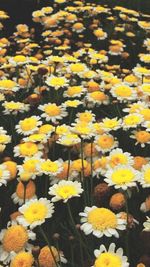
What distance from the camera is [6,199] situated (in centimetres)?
224

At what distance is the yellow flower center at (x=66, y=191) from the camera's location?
5.90ft

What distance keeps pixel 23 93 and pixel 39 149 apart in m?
1.03

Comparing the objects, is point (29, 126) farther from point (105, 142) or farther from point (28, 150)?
point (105, 142)

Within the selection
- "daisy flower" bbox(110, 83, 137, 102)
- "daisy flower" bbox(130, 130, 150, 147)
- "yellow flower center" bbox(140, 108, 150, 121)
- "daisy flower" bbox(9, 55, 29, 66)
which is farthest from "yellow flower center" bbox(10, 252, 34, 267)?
"daisy flower" bbox(9, 55, 29, 66)

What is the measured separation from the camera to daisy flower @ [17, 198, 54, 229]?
5.68 ft

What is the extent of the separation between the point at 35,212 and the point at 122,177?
339mm

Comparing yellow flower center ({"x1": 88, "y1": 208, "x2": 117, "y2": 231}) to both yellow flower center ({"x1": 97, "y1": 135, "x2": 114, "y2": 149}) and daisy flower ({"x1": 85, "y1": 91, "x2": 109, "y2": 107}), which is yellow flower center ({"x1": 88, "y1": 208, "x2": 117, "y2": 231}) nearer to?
yellow flower center ({"x1": 97, "y1": 135, "x2": 114, "y2": 149})

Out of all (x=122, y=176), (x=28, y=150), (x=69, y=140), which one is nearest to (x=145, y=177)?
(x=122, y=176)

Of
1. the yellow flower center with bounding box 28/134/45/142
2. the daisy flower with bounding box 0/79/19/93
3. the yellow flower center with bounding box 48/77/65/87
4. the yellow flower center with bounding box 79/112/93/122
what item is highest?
the yellow flower center with bounding box 28/134/45/142

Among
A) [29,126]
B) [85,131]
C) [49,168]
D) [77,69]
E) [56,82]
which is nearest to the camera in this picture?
[49,168]

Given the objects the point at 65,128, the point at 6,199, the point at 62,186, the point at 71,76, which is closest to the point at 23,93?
the point at 71,76

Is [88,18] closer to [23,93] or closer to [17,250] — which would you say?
[23,93]

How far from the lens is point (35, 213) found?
70.1 inches

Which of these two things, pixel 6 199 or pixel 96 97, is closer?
pixel 6 199
